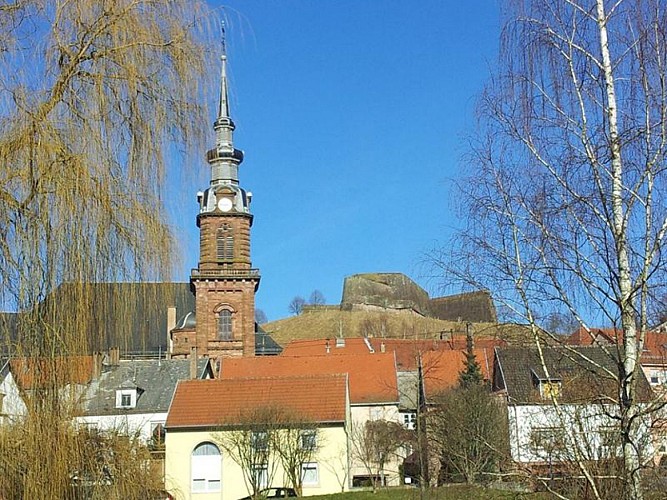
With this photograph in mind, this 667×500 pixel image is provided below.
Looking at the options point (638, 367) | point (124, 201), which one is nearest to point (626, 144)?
point (638, 367)

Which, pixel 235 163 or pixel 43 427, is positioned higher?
pixel 235 163

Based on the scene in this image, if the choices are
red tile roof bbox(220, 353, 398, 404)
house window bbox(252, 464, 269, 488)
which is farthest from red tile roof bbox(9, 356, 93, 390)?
red tile roof bbox(220, 353, 398, 404)

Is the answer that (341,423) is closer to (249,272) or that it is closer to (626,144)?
(249,272)

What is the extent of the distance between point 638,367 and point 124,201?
525 cm

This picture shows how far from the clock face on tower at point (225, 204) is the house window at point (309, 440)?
25.5 meters

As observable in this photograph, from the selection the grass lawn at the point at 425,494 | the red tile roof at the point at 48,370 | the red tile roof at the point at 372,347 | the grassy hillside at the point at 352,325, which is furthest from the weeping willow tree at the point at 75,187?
the grassy hillside at the point at 352,325

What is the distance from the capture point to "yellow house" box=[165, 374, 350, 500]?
33.9m

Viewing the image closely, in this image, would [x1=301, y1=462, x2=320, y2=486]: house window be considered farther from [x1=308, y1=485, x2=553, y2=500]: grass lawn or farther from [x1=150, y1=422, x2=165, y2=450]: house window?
[x1=150, y1=422, x2=165, y2=450]: house window

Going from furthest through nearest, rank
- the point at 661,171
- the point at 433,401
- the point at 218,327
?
the point at 218,327
the point at 433,401
the point at 661,171

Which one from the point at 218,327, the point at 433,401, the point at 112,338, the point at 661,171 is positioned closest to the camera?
the point at 661,171

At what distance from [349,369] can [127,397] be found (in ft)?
47.4

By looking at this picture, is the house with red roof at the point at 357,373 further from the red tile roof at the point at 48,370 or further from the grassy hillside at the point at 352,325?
the grassy hillside at the point at 352,325

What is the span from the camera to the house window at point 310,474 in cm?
3653

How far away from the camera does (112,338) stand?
27.4 ft
